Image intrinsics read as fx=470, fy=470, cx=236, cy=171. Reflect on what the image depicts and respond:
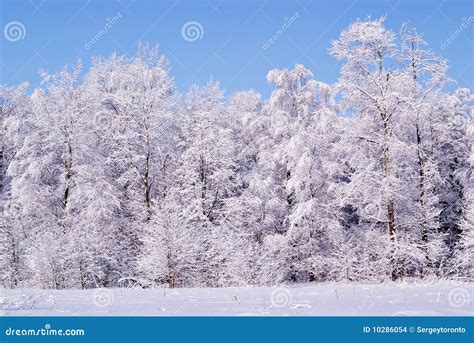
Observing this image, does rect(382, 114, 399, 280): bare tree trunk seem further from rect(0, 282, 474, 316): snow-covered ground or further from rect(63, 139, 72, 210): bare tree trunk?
rect(63, 139, 72, 210): bare tree trunk

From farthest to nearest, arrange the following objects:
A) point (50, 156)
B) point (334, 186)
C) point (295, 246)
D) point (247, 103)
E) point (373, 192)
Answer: point (247, 103) → point (50, 156) → point (295, 246) → point (334, 186) → point (373, 192)

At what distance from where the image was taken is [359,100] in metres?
18.7

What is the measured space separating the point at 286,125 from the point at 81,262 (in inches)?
472

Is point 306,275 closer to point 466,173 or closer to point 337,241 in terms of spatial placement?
point 337,241

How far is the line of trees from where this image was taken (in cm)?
1839

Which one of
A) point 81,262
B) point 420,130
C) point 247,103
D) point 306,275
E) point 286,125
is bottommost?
point 306,275

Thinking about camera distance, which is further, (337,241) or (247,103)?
(247,103)

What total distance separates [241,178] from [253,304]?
60.4ft

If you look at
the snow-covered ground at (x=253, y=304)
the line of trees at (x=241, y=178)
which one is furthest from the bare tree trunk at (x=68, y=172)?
the snow-covered ground at (x=253, y=304)

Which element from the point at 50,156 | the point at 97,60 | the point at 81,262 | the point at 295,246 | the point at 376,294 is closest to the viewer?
the point at 376,294

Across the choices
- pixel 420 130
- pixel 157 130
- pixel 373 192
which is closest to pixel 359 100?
pixel 373 192

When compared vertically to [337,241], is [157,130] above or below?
above

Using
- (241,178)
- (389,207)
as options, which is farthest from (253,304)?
(241,178)

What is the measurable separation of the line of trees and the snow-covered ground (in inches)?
329
